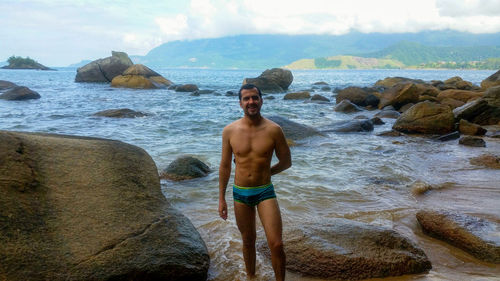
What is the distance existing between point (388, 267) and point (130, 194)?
2.98 metres

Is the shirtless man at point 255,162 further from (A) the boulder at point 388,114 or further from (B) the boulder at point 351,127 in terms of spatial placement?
(A) the boulder at point 388,114

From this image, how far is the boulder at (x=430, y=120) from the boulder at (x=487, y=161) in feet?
14.2

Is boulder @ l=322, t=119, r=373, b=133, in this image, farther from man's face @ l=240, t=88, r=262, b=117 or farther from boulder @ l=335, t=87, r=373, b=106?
man's face @ l=240, t=88, r=262, b=117

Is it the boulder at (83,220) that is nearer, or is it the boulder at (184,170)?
the boulder at (83,220)

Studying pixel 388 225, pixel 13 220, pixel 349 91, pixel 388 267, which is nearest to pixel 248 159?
pixel 388 267

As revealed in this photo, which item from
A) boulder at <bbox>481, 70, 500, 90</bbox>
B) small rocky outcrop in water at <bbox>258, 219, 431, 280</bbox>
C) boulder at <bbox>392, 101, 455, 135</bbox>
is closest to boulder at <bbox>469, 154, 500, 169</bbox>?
boulder at <bbox>392, 101, 455, 135</bbox>

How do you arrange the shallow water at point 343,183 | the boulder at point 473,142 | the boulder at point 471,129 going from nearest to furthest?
the shallow water at point 343,183, the boulder at point 473,142, the boulder at point 471,129

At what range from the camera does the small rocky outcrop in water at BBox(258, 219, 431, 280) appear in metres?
4.25

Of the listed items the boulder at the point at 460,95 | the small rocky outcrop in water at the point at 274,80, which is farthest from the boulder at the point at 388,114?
the small rocky outcrop in water at the point at 274,80

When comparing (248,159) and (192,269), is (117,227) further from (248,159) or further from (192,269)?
(248,159)

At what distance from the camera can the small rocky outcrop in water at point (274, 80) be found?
118 feet

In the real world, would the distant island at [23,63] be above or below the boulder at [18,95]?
above

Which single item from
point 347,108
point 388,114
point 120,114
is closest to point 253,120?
point 120,114

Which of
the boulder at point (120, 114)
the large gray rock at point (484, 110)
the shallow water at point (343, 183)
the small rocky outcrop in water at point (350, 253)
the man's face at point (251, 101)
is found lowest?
the shallow water at point (343, 183)
